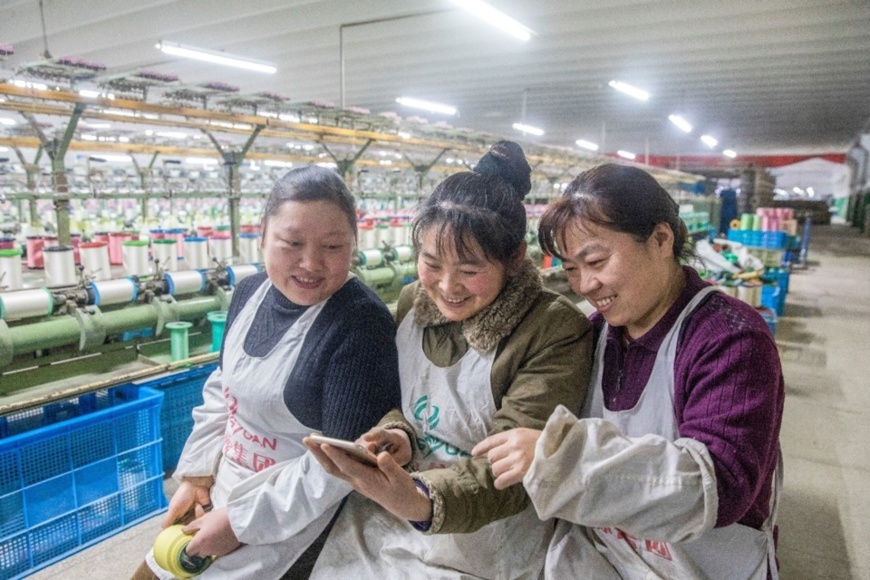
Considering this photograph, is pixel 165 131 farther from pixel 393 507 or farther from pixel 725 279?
pixel 393 507

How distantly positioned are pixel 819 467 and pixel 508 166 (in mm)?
2808

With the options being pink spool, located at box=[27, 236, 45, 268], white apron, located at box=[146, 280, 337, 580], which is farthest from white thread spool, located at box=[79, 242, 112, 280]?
white apron, located at box=[146, 280, 337, 580]

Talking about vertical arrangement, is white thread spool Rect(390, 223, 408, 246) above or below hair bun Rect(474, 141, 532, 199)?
below

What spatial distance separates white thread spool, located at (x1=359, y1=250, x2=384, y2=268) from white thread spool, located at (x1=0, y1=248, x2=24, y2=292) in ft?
7.90

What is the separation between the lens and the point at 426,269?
126cm

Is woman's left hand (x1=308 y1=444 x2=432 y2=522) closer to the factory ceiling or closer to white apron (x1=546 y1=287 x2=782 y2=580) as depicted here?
white apron (x1=546 y1=287 x2=782 y2=580)

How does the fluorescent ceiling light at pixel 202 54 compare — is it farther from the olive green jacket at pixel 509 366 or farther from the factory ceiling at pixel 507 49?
the olive green jacket at pixel 509 366

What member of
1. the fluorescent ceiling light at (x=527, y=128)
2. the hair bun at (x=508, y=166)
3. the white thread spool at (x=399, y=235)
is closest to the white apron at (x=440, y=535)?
the hair bun at (x=508, y=166)

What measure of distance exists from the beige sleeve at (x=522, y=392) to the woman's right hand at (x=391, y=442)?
0.12 meters

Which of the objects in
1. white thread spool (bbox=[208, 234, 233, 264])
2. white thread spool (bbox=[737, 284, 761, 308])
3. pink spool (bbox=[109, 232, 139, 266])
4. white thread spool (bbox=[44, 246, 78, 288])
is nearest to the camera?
white thread spool (bbox=[44, 246, 78, 288])

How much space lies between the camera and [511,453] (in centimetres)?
92

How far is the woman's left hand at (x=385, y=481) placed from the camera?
96cm

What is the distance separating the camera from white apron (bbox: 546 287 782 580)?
1.03 m

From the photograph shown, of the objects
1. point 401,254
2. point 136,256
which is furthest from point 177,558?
point 401,254
